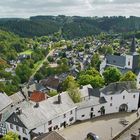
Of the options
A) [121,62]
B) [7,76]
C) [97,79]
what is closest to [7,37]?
[7,76]

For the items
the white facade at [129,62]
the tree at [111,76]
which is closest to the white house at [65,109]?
the tree at [111,76]

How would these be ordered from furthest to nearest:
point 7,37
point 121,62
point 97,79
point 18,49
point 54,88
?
point 7,37
point 18,49
point 121,62
point 54,88
point 97,79

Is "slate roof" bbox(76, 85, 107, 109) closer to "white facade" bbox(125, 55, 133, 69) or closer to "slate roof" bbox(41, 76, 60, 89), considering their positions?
"slate roof" bbox(41, 76, 60, 89)

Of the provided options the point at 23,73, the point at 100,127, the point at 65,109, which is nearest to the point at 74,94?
the point at 65,109

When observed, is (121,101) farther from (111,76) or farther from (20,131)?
(20,131)

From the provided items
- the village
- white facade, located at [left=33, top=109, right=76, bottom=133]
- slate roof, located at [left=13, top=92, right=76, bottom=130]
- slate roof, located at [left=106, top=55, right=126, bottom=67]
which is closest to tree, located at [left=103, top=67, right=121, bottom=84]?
the village

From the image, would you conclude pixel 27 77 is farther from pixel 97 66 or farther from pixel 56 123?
pixel 56 123
